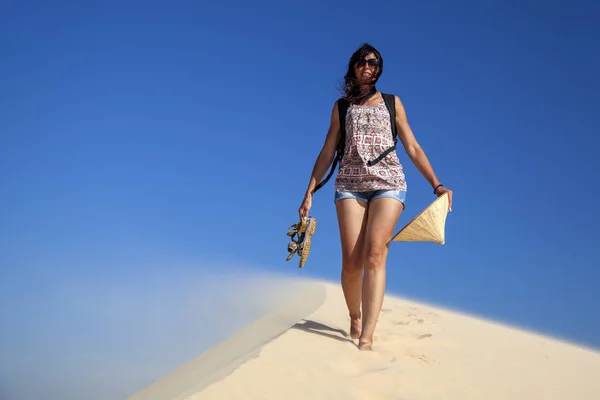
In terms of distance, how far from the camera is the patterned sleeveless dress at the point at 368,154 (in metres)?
4.45

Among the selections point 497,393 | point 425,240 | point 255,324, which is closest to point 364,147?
point 425,240

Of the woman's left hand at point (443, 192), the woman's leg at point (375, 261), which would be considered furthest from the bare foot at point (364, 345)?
the woman's left hand at point (443, 192)

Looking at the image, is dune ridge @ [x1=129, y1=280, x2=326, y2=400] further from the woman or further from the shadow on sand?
the woman

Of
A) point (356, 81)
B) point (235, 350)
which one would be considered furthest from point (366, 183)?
point (235, 350)

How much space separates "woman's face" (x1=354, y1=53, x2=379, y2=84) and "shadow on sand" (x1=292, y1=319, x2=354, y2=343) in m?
2.25

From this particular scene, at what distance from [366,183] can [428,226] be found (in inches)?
24.2

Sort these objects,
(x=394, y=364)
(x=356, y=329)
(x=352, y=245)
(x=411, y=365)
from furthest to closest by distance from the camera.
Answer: (x=356, y=329) → (x=352, y=245) → (x=411, y=365) → (x=394, y=364)

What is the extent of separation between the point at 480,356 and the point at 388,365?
1.44 m

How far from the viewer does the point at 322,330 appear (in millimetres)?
4828

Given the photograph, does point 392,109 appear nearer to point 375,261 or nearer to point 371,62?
point 371,62

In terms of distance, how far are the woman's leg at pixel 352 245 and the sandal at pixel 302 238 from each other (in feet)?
0.85

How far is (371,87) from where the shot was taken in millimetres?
4750

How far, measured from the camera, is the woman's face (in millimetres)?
4652

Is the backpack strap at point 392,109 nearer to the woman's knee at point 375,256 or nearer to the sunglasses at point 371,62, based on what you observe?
the sunglasses at point 371,62
